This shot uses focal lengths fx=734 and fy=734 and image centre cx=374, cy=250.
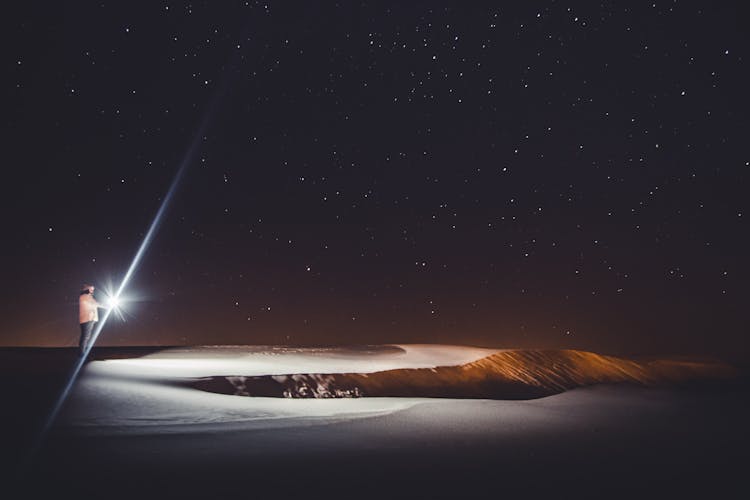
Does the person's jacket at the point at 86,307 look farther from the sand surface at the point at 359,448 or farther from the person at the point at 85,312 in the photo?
A: the sand surface at the point at 359,448

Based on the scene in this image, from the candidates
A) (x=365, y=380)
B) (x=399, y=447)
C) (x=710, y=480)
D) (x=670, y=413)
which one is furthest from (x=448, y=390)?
(x=710, y=480)

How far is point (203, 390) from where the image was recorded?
25.7 ft

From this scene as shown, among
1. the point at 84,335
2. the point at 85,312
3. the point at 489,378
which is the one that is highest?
the point at 85,312

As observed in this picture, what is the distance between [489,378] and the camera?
11.7 meters

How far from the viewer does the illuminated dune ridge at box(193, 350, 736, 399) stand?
8.52 m

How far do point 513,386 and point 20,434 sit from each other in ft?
27.4

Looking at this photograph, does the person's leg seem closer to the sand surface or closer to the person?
the person

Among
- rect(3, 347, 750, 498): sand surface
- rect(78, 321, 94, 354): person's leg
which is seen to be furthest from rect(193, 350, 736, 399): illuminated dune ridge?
rect(78, 321, 94, 354): person's leg

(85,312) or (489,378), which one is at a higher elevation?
(85,312)

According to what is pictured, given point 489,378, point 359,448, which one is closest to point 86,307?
point 359,448

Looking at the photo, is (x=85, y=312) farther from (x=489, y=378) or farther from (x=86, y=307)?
(x=489, y=378)

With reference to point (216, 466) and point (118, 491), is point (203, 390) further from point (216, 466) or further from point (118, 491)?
point (118, 491)

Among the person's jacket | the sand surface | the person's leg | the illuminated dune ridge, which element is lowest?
the sand surface

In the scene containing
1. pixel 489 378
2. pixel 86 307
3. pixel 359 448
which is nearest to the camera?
pixel 359 448
